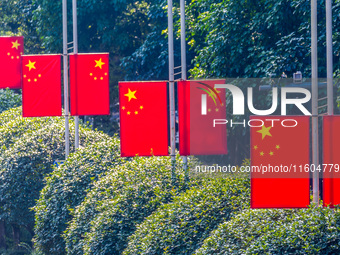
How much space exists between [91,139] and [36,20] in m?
18.5

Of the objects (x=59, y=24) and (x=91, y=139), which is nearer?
(x=91, y=139)

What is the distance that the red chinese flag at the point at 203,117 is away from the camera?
48.6ft

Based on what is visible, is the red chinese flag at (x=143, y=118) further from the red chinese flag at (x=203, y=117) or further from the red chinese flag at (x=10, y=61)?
the red chinese flag at (x=10, y=61)

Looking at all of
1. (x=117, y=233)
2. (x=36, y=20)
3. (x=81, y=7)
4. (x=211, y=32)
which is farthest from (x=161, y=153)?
(x=36, y=20)

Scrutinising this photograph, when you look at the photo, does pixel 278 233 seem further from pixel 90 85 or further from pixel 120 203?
pixel 90 85

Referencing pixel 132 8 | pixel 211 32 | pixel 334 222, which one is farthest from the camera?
pixel 132 8

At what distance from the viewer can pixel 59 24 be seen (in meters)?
36.0

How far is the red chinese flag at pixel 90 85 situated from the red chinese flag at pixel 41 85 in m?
0.61

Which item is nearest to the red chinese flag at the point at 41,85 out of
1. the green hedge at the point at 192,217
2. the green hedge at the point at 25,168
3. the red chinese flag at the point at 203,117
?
the green hedge at the point at 25,168

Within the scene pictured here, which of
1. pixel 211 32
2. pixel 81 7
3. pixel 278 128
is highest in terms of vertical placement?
pixel 81 7

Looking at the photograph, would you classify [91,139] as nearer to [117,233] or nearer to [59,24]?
[117,233]

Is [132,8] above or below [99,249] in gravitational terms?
above

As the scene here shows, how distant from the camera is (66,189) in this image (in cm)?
1823

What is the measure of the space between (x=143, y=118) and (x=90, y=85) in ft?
15.2
